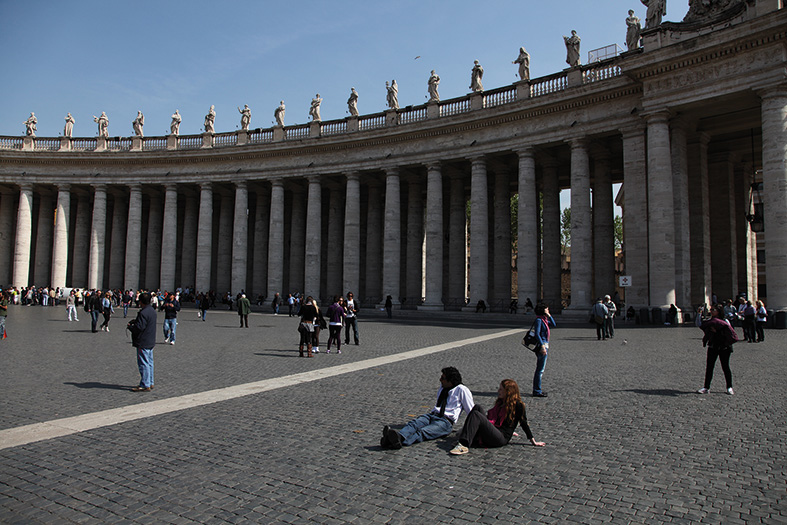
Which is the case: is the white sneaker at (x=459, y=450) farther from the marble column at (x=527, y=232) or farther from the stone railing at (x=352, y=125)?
the stone railing at (x=352, y=125)

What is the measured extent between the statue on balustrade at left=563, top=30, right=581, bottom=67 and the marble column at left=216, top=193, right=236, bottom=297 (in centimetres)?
3074

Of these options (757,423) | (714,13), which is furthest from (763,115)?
(757,423)

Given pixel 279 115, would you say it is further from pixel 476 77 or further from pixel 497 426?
pixel 497 426

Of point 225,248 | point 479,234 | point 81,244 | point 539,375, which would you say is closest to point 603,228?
point 479,234

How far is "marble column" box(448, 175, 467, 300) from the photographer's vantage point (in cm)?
3866

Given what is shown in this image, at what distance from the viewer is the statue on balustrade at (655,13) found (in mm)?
26891

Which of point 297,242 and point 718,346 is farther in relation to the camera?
point 297,242

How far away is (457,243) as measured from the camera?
127 ft

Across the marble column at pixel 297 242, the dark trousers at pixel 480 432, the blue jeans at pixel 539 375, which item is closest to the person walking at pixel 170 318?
the blue jeans at pixel 539 375

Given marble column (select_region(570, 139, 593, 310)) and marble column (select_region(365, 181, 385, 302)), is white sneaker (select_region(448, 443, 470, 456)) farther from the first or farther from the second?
marble column (select_region(365, 181, 385, 302))

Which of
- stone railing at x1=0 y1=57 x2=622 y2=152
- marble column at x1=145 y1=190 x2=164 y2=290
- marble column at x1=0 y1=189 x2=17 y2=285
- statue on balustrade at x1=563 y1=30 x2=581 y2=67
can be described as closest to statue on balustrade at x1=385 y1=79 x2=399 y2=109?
A: stone railing at x1=0 y1=57 x2=622 y2=152

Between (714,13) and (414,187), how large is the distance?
69.7 feet

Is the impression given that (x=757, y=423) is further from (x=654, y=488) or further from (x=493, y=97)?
(x=493, y=97)

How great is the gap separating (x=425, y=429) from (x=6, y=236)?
5623 centimetres
